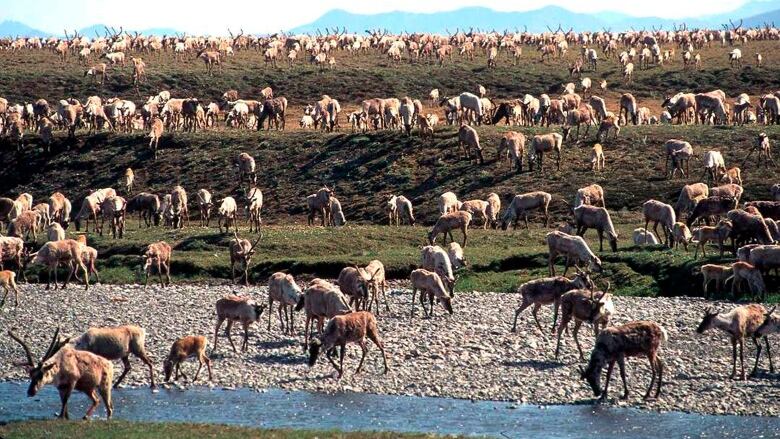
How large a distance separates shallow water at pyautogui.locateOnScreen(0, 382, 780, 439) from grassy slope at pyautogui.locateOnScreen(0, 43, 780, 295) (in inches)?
448

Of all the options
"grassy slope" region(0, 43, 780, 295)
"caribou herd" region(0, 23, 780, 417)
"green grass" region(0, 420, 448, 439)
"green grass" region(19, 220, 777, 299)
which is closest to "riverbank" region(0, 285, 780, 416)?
"caribou herd" region(0, 23, 780, 417)

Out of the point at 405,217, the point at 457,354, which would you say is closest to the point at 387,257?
the point at 405,217

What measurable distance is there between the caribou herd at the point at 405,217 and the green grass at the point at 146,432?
0.61 metres

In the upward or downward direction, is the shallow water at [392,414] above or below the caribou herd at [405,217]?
below

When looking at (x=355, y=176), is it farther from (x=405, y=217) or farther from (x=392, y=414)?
(x=392, y=414)

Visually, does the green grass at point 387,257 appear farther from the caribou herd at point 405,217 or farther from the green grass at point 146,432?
the green grass at point 146,432

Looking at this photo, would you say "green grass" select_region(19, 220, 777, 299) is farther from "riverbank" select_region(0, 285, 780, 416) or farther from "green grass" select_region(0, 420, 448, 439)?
"green grass" select_region(0, 420, 448, 439)

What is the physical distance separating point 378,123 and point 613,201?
19247 mm

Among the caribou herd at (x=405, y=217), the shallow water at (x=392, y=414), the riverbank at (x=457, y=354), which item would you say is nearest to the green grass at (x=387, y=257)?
the caribou herd at (x=405, y=217)

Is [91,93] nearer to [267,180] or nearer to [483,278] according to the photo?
[267,180]

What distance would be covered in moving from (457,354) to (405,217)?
19.3 m

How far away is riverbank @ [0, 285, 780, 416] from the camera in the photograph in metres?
22.9

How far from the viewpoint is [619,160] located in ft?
160

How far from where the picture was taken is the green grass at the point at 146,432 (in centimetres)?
1964
